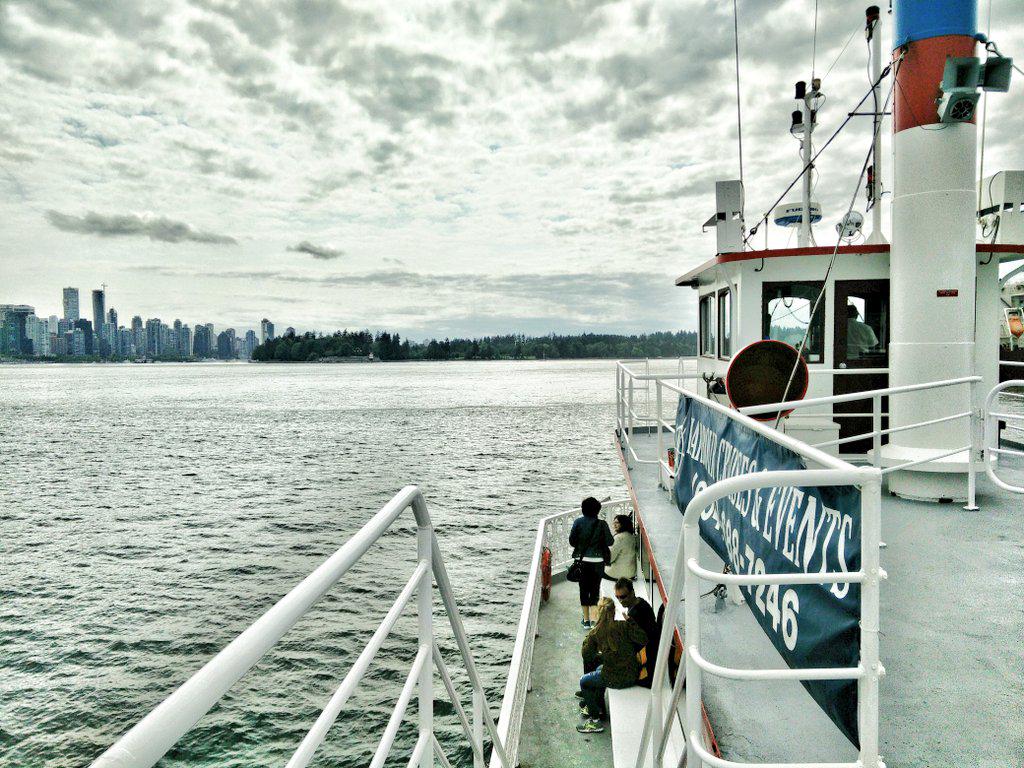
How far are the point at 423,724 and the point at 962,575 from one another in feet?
15.2

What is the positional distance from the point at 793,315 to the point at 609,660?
6.28 m

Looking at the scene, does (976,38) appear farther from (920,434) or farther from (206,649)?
(206,649)

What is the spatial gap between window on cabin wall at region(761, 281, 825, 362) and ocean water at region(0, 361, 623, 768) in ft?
31.1

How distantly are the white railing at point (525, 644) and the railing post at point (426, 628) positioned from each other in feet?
11.1

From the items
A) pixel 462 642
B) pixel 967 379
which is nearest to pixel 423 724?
pixel 462 642

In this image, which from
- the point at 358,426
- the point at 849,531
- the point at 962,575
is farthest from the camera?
the point at 358,426

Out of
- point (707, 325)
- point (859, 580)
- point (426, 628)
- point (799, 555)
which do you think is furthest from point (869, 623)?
point (707, 325)

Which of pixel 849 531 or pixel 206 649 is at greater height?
pixel 849 531

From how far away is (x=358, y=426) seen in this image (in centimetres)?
6850

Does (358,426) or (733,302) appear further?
(358,426)

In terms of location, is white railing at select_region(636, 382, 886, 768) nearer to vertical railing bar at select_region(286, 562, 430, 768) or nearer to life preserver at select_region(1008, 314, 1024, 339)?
vertical railing bar at select_region(286, 562, 430, 768)

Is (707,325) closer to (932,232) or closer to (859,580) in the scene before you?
(932,232)

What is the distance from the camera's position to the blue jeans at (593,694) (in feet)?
23.2

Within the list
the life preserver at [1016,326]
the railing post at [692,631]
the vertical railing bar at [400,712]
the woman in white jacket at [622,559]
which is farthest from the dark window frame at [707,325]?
the vertical railing bar at [400,712]
